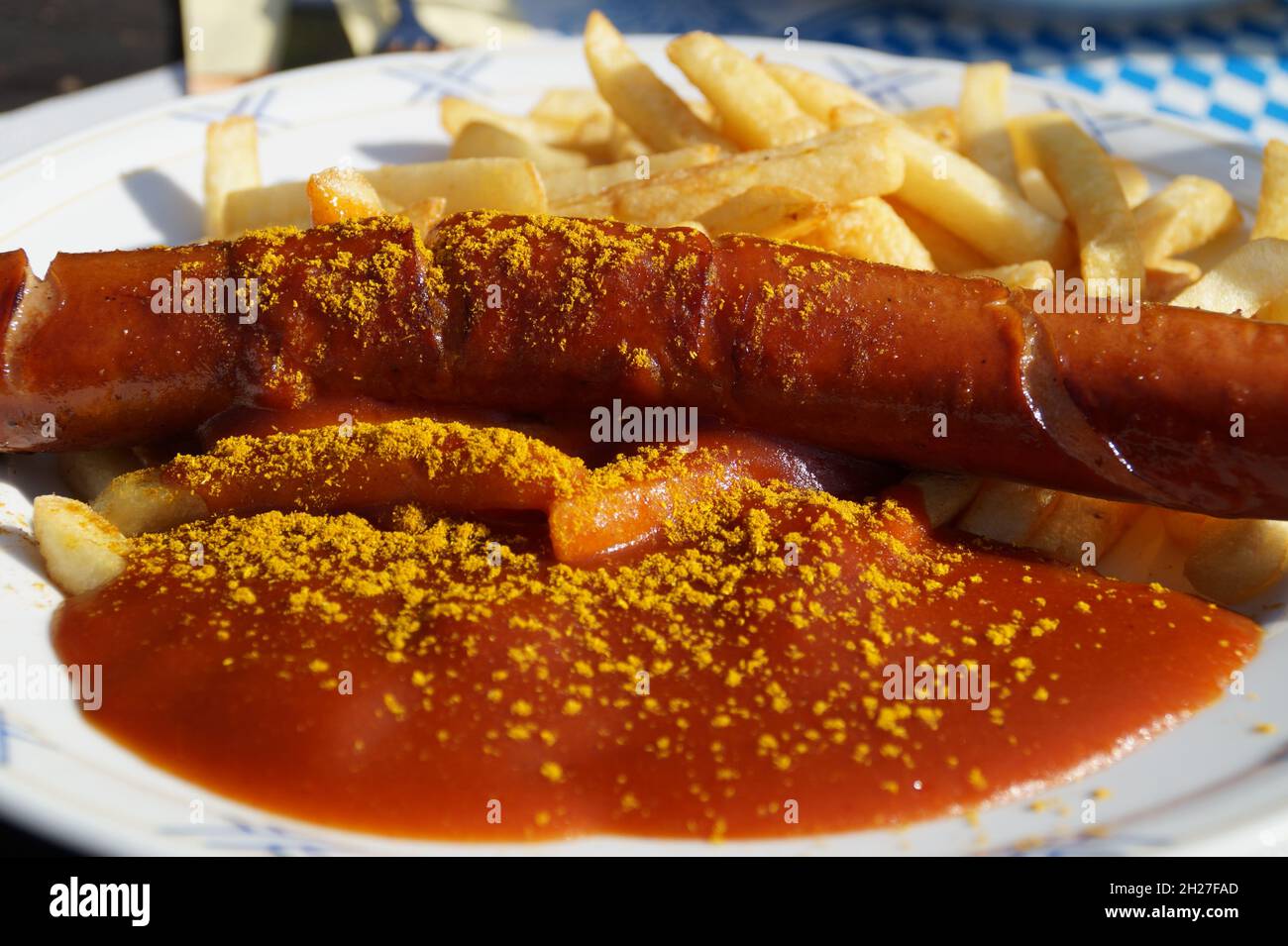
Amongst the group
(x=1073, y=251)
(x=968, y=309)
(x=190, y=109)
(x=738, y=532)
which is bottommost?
(x=738, y=532)

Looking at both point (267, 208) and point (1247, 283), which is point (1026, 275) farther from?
point (267, 208)

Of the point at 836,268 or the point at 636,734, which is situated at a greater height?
the point at 836,268

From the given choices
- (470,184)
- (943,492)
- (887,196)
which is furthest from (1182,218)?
(470,184)

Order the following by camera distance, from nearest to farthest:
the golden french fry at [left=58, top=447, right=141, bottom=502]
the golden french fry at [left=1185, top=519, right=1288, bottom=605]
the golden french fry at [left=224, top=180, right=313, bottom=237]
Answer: the golden french fry at [left=1185, top=519, right=1288, bottom=605] < the golden french fry at [left=58, top=447, right=141, bottom=502] < the golden french fry at [left=224, top=180, right=313, bottom=237]

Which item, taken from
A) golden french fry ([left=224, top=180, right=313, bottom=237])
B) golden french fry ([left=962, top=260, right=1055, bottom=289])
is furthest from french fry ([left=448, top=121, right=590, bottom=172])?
golden french fry ([left=962, top=260, right=1055, bottom=289])

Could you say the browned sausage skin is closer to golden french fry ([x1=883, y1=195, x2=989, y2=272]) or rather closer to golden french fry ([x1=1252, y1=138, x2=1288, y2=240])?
golden french fry ([x1=883, y1=195, x2=989, y2=272])
